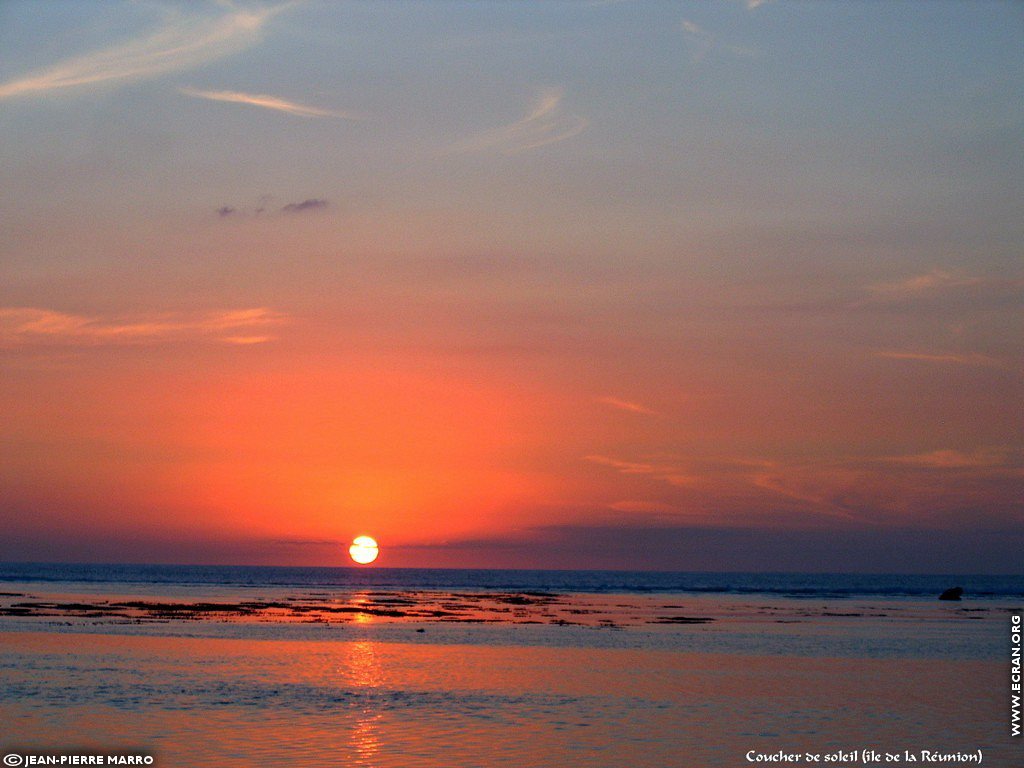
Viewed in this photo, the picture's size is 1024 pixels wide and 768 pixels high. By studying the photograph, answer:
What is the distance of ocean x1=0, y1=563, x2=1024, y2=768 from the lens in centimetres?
2361

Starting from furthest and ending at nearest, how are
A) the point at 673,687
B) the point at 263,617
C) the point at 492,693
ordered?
the point at 263,617
the point at 673,687
the point at 492,693

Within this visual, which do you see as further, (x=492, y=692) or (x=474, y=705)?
(x=492, y=692)

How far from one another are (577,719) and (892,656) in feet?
75.4

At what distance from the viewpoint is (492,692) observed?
105ft

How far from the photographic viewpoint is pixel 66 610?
65188 millimetres

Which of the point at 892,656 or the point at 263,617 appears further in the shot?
the point at 263,617

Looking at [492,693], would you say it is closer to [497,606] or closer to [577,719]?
[577,719]

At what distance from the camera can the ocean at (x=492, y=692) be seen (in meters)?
23.6

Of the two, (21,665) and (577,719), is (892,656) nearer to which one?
(577,719)

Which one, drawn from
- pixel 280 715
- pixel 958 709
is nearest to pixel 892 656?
pixel 958 709

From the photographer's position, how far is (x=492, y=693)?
3175cm

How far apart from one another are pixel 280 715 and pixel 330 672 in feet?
29.7

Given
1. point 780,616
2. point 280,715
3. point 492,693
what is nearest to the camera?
point 280,715

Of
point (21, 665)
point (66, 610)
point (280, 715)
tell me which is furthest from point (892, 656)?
point (66, 610)
